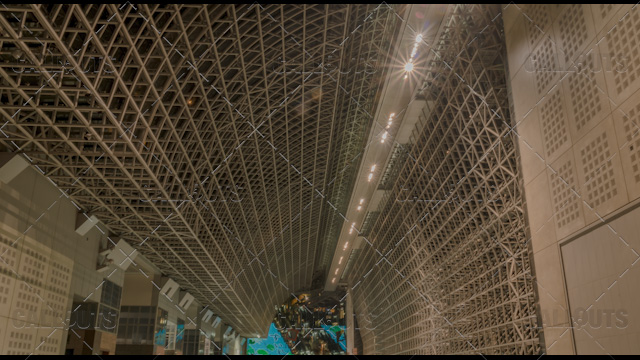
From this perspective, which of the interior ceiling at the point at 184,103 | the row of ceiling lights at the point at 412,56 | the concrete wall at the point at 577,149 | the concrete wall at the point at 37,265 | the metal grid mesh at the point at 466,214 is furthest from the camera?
the row of ceiling lights at the point at 412,56

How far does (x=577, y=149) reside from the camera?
9.73 meters

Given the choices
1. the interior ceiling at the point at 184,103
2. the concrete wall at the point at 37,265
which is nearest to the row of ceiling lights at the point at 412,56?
the interior ceiling at the point at 184,103

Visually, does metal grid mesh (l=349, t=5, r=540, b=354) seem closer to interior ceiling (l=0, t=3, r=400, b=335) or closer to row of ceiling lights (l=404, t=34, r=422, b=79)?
row of ceiling lights (l=404, t=34, r=422, b=79)

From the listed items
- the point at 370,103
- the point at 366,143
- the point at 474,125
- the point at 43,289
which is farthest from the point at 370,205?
the point at 43,289

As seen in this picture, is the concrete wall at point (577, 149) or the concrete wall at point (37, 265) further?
the concrete wall at point (37, 265)

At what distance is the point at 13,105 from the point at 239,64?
6.63 meters

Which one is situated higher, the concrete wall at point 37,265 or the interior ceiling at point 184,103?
the interior ceiling at point 184,103

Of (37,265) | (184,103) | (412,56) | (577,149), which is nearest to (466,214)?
(412,56)

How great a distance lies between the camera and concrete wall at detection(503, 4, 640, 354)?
27.3ft

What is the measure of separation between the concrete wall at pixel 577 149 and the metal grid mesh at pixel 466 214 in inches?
62.7

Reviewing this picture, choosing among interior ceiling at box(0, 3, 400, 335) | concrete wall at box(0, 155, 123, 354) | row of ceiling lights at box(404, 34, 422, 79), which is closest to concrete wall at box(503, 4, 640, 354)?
row of ceiling lights at box(404, 34, 422, 79)

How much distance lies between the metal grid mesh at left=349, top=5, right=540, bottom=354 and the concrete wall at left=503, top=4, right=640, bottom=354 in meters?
1.59

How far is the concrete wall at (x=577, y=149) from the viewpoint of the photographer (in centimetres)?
833

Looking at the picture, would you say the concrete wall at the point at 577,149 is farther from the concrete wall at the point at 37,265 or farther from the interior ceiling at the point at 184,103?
the concrete wall at the point at 37,265
